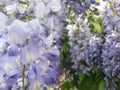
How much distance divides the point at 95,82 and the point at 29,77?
1116 millimetres

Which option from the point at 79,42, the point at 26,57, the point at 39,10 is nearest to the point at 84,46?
the point at 79,42

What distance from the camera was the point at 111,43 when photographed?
200 cm

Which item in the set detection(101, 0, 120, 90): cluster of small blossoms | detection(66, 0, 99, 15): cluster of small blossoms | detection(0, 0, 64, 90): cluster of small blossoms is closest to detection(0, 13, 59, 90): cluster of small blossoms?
detection(0, 0, 64, 90): cluster of small blossoms

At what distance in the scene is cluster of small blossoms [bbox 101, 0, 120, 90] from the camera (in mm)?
1982

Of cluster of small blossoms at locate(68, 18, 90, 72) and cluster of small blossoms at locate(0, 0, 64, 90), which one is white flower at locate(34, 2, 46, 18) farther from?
cluster of small blossoms at locate(68, 18, 90, 72)

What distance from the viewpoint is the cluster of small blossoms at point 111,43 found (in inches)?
78.0

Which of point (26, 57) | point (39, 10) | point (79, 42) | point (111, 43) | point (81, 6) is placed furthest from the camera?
point (81, 6)

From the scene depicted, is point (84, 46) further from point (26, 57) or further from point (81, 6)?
point (26, 57)

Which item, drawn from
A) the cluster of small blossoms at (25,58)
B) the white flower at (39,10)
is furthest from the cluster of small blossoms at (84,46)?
the cluster of small blossoms at (25,58)

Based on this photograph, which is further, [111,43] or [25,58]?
[111,43]

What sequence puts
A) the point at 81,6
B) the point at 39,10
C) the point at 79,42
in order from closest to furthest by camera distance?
the point at 39,10 → the point at 79,42 → the point at 81,6

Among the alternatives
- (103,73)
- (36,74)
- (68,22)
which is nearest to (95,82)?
(103,73)

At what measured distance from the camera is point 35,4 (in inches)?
55.6

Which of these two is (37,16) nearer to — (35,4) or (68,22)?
(35,4)
